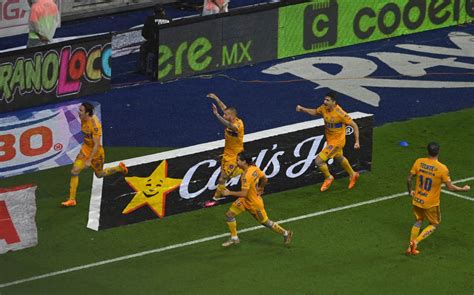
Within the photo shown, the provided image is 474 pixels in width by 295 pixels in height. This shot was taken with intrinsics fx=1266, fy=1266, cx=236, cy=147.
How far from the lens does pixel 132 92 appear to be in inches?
1207

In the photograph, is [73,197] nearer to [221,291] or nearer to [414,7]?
[221,291]

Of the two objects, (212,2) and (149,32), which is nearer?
(149,32)

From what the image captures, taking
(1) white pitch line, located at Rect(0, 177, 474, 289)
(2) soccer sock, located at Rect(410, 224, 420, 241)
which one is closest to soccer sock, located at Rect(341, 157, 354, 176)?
(1) white pitch line, located at Rect(0, 177, 474, 289)

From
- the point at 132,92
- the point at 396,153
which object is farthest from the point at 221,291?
the point at 132,92

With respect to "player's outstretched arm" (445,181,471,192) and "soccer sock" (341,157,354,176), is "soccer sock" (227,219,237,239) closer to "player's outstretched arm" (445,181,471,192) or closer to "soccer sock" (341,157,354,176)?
"soccer sock" (341,157,354,176)

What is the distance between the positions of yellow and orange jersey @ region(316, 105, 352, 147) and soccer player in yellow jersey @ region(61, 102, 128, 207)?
4.35 m

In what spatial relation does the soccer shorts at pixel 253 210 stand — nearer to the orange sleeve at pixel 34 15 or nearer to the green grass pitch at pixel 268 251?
the green grass pitch at pixel 268 251

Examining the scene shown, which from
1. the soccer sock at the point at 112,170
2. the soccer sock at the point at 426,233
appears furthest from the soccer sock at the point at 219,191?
the soccer sock at the point at 426,233

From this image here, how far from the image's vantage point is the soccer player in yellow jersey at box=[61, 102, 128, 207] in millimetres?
23328

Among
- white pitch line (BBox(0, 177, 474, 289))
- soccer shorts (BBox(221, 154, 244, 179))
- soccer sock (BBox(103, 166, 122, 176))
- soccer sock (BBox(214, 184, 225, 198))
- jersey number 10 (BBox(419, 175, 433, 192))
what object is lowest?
white pitch line (BBox(0, 177, 474, 289))

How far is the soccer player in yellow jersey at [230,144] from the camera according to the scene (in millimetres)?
23312

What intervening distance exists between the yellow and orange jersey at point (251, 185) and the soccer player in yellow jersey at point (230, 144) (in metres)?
1.67

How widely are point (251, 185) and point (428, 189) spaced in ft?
9.81

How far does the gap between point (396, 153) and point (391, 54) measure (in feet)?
25.9
